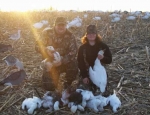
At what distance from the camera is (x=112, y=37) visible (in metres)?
8.39

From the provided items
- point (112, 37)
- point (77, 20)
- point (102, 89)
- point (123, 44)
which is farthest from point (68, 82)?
point (77, 20)

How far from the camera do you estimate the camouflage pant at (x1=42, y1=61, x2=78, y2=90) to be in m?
4.89

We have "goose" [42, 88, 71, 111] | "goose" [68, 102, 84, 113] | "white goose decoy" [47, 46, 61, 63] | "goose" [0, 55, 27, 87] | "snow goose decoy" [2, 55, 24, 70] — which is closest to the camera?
"goose" [68, 102, 84, 113]

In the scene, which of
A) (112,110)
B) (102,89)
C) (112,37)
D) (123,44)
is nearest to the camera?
(112,110)

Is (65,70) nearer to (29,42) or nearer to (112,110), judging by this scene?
(112,110)

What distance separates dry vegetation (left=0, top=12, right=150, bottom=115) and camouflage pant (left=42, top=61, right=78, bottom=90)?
0.56ft

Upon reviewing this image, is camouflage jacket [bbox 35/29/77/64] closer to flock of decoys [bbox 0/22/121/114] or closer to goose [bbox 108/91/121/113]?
flock of decoys [bbox 0/22/121/114]

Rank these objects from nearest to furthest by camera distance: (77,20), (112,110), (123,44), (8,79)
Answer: (112,110), (8,79), (123,44), (77,20)

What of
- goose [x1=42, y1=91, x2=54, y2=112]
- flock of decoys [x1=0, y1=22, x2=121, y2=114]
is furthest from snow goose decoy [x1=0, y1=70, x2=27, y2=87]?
goose [x1=42, y1=91, x2=54, y2=112]

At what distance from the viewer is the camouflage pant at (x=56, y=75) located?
489cm

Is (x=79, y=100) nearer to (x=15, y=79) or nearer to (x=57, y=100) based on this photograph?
(x=57, y=100)

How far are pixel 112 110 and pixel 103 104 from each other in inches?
6.2

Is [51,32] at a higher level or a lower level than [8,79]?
higher

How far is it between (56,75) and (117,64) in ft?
5.69
